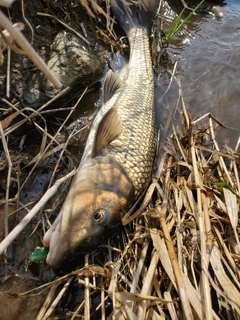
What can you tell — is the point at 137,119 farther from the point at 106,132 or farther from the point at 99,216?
the point at 99,216

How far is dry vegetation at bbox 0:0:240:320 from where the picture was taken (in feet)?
6.78

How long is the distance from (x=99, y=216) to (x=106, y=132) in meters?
0.83

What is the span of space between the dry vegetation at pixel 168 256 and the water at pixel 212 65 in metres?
1.07

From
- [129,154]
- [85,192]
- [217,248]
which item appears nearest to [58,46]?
[129,154]

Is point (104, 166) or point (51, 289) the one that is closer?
point (51, 289)

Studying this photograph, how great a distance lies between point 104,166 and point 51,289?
1.07m

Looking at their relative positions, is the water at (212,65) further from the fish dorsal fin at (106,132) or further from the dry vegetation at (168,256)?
the fish dorsal fin at (106,132)

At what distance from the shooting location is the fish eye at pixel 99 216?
237 cm

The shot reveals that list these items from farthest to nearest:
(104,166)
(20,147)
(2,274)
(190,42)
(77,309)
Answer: (190,42) < (20,147) < (104,166) < (2,274) < (77,309)

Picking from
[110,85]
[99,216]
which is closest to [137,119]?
[110,85]

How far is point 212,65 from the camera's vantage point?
4586mm

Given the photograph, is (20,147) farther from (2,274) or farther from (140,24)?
(140,24)

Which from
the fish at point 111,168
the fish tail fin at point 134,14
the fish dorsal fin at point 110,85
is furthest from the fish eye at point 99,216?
the fish tail fin at point 134,14

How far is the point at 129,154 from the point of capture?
2.84 metres
